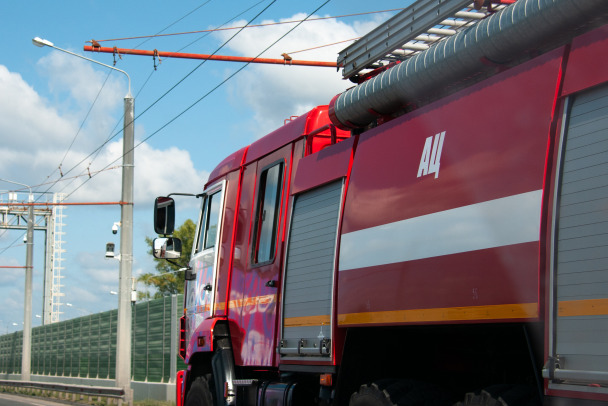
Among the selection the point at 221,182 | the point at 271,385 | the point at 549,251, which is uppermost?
the point at 221,182

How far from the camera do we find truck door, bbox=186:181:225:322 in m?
9.19

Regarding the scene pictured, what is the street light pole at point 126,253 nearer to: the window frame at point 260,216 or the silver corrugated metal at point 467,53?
the window frame at point 260,216

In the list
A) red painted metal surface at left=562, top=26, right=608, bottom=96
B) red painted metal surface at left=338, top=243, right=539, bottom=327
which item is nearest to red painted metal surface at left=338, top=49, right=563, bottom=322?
red painted metal surface at left=338, top=243, right=539, bottom=327

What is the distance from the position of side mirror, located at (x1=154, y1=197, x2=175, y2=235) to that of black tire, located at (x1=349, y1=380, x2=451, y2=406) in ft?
14.3

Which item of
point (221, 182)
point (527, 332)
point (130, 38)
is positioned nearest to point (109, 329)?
point (130, 38)

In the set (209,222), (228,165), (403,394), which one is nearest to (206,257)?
(209,222)

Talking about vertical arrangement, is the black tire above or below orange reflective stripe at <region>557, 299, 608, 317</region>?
below

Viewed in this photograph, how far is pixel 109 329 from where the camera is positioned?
89.4 ft

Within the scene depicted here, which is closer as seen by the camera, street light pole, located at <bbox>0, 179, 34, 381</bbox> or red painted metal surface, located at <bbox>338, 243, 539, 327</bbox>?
red painted metal surface, located at <bbox>338, 243, 539, 327</bbox>

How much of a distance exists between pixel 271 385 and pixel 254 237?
4.93ft

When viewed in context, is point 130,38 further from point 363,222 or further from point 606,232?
point 606,232

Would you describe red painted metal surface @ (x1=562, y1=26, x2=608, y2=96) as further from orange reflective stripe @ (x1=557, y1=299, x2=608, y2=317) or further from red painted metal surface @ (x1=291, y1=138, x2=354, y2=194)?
red painted metal surface @ (x1=291, y1=138, x2=354, y2=194)

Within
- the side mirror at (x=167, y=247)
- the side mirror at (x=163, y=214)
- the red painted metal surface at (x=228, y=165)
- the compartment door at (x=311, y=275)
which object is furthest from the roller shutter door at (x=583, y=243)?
the side mirror at (x=167, y=247)

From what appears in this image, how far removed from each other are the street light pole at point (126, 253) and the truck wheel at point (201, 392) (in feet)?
34.8
